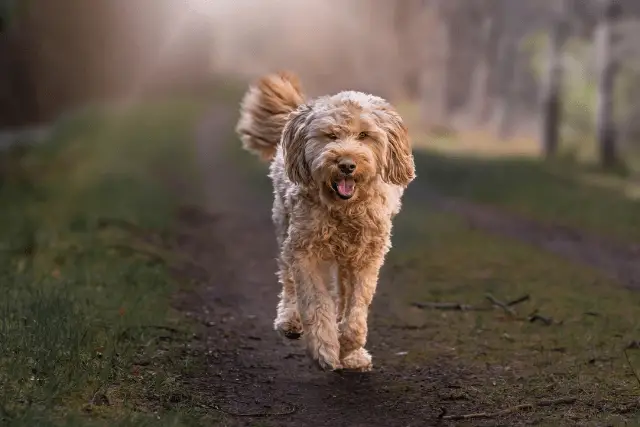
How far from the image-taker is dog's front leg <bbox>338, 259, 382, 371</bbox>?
592 centimetres

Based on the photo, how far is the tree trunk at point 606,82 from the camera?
17.8 meters

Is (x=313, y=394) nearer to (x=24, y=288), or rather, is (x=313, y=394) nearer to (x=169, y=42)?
(x=24, y=288)

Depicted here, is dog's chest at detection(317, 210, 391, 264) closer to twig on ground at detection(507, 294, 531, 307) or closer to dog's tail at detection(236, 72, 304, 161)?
dog's tail at detection(236, 72, 304, 161)

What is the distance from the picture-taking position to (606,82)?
1817 cm

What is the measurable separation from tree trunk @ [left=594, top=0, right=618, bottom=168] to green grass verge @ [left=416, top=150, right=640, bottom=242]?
0.67 metres

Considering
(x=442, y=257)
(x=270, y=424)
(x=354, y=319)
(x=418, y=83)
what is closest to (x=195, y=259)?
(x=442, y=257)

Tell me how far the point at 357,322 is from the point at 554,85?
17459 millimetres

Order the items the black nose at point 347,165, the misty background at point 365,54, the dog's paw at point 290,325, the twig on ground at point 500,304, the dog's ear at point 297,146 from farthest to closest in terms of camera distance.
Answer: the misty background at point 365,54
the twig on ground at point 500,304
the dog's paw at point 290,325
the dog's ear at point 297,146
the black nose at point 347,165

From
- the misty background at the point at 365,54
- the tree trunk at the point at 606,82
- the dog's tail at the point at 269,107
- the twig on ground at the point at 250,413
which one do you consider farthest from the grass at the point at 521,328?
the tree trunk at the point at 606,82

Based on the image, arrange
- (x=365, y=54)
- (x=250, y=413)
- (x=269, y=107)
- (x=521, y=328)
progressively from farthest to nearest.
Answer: (x=365, y=54) < (x=269, y=107) < (x=521, y=328) < (x=250, y=413)

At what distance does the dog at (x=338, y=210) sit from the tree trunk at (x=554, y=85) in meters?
16.3

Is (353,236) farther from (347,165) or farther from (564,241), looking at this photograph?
(564,241)

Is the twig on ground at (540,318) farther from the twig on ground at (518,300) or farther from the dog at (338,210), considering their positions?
the dog at (338,210)

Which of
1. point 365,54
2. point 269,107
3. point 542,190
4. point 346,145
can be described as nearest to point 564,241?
point 542,190
